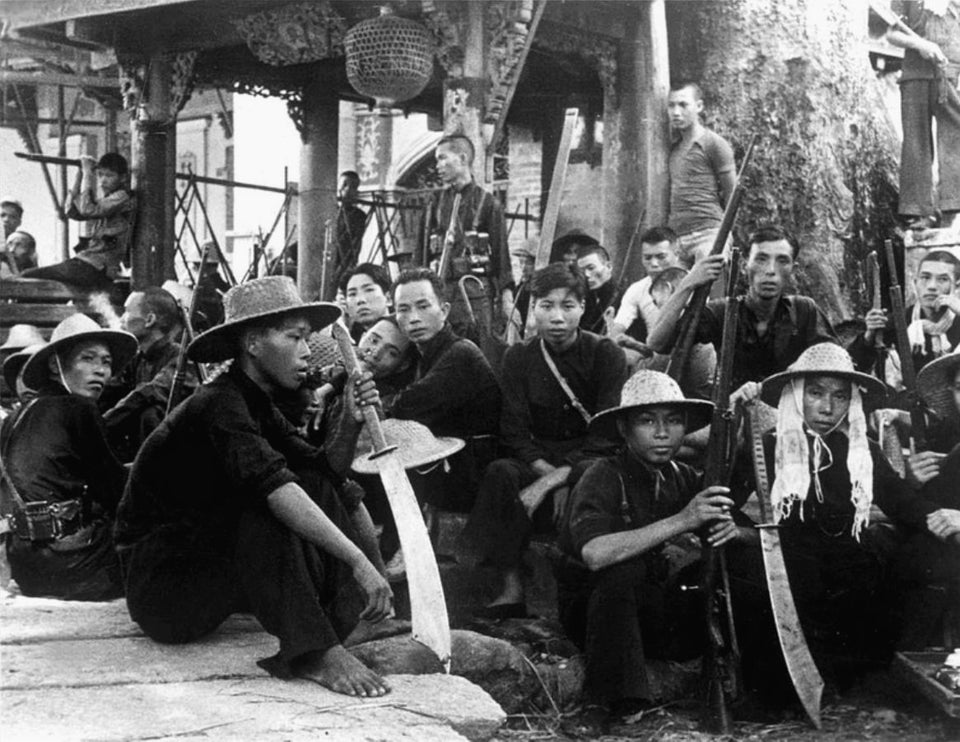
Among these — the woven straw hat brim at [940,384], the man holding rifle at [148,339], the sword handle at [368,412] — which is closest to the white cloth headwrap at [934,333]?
the woven straw hat brim at [940,384]

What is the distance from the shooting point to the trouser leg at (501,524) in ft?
20.1

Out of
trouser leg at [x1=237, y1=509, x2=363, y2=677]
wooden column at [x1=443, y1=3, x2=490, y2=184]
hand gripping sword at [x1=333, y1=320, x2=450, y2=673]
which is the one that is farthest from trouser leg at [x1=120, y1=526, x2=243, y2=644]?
wooden column at [x1=443, y1=3, x2=490, y2=184]

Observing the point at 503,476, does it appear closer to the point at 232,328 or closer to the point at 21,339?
the point at 232,328

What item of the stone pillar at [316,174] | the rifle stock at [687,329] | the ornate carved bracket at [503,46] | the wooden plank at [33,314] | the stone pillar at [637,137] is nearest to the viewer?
the rifle stock at [687,329]

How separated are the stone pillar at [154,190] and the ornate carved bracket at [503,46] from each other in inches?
128

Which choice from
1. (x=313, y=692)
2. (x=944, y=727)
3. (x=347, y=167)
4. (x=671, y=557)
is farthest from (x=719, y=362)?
(x=347, y=167)

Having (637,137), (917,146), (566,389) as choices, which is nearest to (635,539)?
(566,389)

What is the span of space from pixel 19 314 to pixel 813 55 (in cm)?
654

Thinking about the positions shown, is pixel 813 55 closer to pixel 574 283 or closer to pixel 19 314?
pixel 574 283

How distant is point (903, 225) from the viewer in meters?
10.9

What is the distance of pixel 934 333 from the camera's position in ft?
23.9

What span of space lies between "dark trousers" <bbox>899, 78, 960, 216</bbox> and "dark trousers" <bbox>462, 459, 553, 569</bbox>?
588cm

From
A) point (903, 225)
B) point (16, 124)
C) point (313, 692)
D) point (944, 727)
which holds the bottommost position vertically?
point (944, 727)

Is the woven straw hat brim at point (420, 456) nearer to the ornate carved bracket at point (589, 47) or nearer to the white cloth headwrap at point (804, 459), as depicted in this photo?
the white cloth headwrap at point (804, 459)
